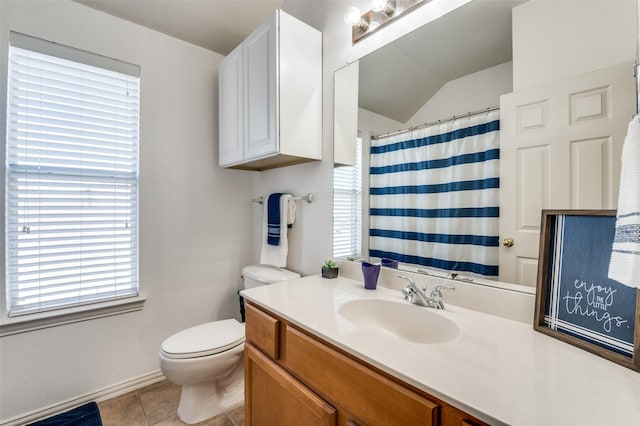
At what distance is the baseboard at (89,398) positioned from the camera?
1470 mm

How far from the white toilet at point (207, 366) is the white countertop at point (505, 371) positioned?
754mm

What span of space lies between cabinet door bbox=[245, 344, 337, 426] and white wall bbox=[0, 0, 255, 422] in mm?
1043

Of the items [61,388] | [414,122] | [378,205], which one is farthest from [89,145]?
[414,122]

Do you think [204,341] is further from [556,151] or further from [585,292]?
[556,151]

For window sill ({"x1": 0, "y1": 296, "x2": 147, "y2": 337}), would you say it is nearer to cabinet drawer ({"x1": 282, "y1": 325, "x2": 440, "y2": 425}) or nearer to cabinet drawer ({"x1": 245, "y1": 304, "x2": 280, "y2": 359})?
cabinet drawer ({"x1": 245, "y1": 304, "x2": 280, "y2": 359})

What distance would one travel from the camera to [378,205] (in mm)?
1426

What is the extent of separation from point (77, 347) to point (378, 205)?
1947 millimetres

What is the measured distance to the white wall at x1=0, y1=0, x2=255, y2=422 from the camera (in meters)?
1.51

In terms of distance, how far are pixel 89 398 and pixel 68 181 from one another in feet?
4.26

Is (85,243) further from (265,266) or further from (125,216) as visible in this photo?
(265,266)

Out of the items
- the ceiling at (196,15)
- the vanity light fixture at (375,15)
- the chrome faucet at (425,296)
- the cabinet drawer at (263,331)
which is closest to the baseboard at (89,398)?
the cabinet drawer at (263,331)

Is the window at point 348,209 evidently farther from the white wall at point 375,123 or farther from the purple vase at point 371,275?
the purple vase at point 371,275

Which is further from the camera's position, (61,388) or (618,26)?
(61,388)

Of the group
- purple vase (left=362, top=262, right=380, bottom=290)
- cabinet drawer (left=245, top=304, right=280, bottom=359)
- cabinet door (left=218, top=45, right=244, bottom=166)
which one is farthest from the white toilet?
cabinet door (left=218, top=45, right=244, bottom=166)
